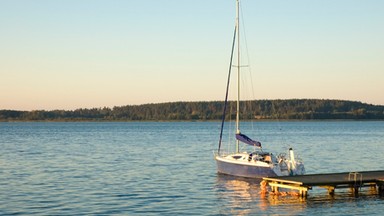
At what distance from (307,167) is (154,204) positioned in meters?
22.7

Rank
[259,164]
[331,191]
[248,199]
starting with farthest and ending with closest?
[259,164] < [331,191] < [248,199]

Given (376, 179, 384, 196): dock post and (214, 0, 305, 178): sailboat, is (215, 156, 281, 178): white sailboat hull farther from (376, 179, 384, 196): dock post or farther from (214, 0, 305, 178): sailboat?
(376, 179, 384, 196): dock post

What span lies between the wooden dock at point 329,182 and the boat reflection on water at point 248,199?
2.07 feet

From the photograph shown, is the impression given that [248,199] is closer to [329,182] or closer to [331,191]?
[329,182]

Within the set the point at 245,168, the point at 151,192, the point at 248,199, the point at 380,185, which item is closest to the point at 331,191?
the point at 380,185

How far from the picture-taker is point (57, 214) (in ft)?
94.1

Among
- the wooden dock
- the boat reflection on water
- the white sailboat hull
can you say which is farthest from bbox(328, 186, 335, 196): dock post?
the white sailboat hull

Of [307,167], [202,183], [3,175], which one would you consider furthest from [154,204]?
[307,167]

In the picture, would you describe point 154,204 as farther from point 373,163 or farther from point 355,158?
point 355,158

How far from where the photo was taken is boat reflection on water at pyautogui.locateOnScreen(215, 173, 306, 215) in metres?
30.1

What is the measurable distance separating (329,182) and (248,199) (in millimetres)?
4357

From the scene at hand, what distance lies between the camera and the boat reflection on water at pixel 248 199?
30.1m

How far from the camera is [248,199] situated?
1318 inches

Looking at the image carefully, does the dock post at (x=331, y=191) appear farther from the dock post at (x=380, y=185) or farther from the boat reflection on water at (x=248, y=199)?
the dock post at (x=380, y=185)
